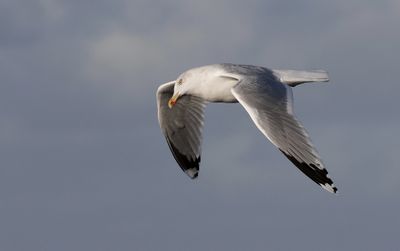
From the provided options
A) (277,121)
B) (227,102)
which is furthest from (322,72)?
(277,121)

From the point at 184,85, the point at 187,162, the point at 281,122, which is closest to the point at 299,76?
the point at 184,85

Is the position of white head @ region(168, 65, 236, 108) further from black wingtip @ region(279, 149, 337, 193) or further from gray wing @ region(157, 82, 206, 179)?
black wingtip @ region(279, 149, 337, 193)

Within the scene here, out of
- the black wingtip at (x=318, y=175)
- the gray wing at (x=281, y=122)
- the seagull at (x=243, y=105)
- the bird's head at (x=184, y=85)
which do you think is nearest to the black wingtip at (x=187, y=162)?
the seagull at (x=243, y=105)

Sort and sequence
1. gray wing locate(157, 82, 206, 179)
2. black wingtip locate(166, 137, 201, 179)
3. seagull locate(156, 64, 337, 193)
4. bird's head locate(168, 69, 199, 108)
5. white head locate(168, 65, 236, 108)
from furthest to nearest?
black wingtip locate(166, 137, 201, 179) → gray wing locate(157, 82, 206, 179) → bird's head locate(168, 69, 199, 108) → white head locate(168, 65, 236, 108) → seagull locate(156, 64, 337, 193)

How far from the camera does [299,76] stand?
1719 centimetres

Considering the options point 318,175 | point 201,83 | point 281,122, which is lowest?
point 318,175

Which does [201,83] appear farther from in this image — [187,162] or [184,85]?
[187,162]

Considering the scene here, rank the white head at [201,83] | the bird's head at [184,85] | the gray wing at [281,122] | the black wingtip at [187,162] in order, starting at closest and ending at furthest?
the gray wing at [281,122] < the white head at [201,83] < the bird's head at [184,85] < the black wingtip at [187,162]

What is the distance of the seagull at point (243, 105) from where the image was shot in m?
14.3

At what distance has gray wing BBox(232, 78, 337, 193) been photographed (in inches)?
552

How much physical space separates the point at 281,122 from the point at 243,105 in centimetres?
55

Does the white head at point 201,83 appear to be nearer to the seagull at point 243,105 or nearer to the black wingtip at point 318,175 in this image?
the seagull at point 243,105

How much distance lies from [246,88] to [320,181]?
7.05 ft

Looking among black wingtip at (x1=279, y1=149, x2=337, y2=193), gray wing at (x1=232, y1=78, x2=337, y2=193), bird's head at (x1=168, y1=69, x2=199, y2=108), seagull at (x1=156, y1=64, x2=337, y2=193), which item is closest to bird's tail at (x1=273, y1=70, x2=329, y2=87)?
seagull at (x1=156, y1=64, x2=337, y2=193)
